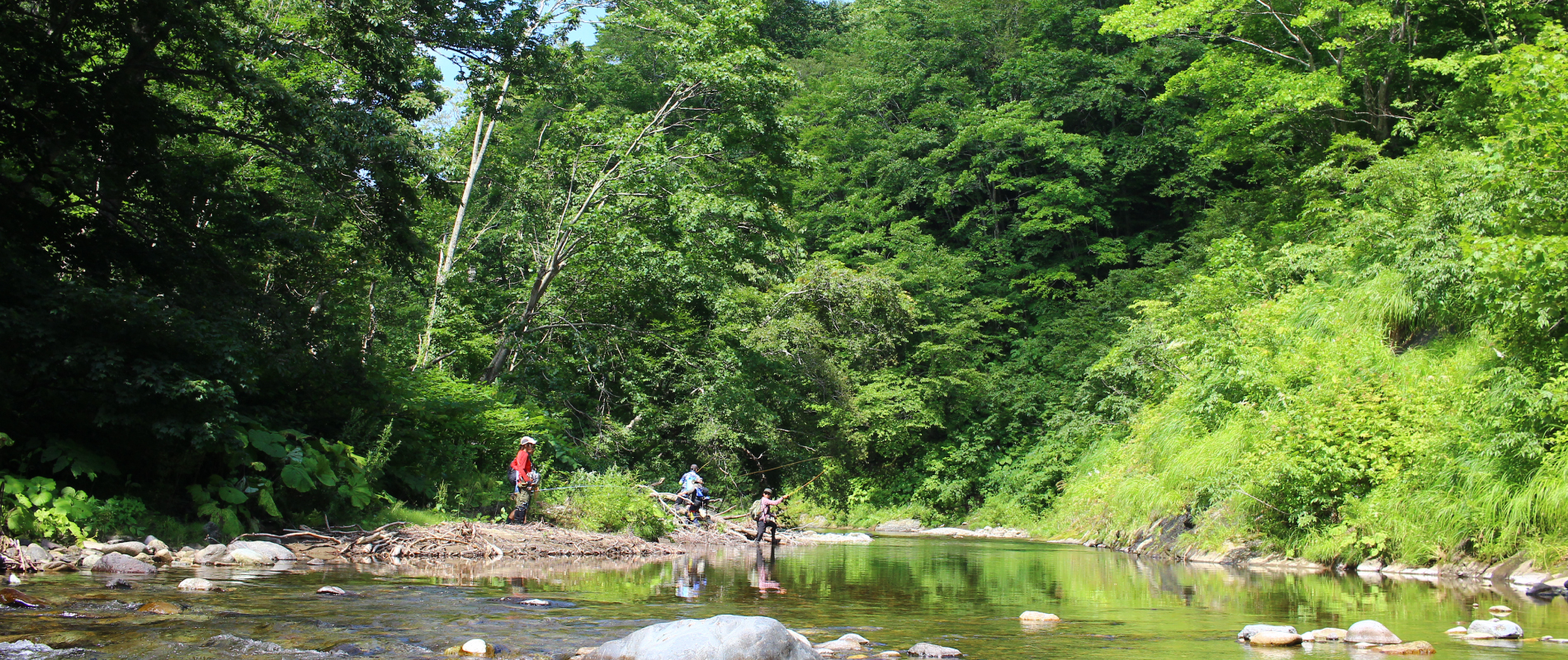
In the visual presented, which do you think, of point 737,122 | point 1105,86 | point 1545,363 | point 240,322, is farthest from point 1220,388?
point 1105,86

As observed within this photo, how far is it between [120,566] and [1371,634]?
30.4 feet

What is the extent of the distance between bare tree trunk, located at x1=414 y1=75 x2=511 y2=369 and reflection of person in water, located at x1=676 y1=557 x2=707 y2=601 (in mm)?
8530

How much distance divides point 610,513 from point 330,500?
4.22 meters

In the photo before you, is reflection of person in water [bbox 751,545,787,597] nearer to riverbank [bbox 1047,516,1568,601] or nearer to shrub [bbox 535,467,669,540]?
shrub [bbox 535,467,669,540]

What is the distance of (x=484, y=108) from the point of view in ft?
55.6

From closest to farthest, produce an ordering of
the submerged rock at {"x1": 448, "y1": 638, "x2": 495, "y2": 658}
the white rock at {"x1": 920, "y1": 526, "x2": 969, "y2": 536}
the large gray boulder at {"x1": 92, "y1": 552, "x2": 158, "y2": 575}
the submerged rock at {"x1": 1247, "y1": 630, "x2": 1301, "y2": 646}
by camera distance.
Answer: the submerged rock at {"x1": 448, "y1": 638, "x2": 495, "y2": 658} → the submerged rock at {"x1": 1247, "y1": 630, "x2": 1301, "y2": 646} → the large gray boulder at {"x1": 92, "y1": 552, "x2": 158, "y2": 575} → the white rock at {"x1": 920, "y1": 526, "x2": 969, "y2": 536}

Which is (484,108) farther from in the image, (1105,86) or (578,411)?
(1105,86)

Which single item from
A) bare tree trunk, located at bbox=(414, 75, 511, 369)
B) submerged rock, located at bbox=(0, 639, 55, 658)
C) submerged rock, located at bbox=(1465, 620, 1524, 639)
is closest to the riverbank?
submerged rock, located at bbox=(1465, 620, 1524, 639)

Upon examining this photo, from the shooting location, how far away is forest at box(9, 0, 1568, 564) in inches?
410

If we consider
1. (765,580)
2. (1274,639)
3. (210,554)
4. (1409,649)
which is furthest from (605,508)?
(1409,649)

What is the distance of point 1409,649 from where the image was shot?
5.71 metres

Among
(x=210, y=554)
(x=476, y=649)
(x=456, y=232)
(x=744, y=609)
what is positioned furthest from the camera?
(x=456, y=232)

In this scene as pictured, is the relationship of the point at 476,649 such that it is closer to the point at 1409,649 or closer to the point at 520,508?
the point at 1409,649

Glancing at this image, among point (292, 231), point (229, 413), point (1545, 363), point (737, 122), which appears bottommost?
point (229, 413)
